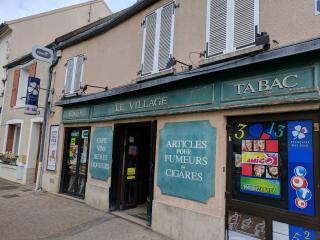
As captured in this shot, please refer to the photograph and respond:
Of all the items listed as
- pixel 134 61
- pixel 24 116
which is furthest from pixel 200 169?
pixel 24 116

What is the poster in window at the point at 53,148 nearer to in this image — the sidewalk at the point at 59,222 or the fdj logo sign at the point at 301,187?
the sidewalk at the point at 59,222

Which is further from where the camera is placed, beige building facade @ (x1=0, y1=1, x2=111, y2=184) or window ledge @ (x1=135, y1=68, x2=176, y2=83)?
beige building facade @ (x1=0, y1=1, x2=111, y2=184)

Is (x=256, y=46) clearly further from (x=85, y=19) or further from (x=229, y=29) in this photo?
(x=85, y=19)

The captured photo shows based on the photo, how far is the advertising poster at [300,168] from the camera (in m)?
3.88

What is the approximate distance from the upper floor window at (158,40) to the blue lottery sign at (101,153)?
2.23m

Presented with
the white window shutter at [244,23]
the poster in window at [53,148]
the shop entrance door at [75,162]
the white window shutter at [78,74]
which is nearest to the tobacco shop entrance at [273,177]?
the white window shutter at [244,23]

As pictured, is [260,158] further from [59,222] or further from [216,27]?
[59,222]

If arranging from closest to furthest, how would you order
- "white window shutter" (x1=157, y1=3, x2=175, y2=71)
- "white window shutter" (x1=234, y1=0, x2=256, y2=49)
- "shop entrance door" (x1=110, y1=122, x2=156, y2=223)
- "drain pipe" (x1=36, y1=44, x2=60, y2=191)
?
"white window shutter" (x1=234, y1=0, x2=256, y2=49) < "white window shutter" (x1=157, y1=3, x2=175, y2=71) < "shop entrance door" (x1=110, y1=122, x2=156, y2=223) < "drain pipe" (x1=36, y1=44, x2=60, y2=191)

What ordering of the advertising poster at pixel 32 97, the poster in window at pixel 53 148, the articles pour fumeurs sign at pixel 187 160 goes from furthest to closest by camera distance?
the advertising poster at pixel 32 97 → the poster in window at pixel 53 148 → the articles pour fumeurs sign at pixel 187 160

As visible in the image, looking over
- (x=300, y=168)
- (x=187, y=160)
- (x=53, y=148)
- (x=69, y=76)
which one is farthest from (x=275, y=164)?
(x=53, y=148)

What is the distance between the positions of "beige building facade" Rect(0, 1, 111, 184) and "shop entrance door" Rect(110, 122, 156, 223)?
5395 millimetres

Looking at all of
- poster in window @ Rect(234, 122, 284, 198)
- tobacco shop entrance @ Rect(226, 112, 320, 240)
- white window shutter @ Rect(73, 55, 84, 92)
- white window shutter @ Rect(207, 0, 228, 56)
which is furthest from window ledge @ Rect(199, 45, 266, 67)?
white window shutter @ Rect(73, 55, 84, 92)

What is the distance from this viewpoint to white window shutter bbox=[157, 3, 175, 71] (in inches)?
253

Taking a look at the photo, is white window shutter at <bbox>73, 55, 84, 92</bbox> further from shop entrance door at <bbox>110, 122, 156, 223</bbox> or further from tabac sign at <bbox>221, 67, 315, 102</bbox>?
tabac sign at <bbox>221, 67, 315, 102</bbox>
